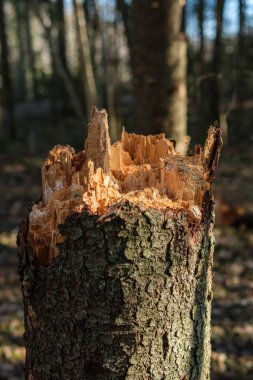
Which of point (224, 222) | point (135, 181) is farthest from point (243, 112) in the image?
point (135, 181)

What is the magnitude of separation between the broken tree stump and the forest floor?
0.89 metres

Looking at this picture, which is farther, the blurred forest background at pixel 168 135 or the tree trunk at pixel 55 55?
the tree trunk at pixel 55 55

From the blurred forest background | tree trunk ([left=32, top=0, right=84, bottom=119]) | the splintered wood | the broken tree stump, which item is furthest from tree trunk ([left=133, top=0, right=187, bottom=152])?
the broken tree stump

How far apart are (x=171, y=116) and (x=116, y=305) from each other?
3142 mm

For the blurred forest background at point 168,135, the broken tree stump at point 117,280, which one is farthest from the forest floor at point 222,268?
the broken tree stump at point 117,280

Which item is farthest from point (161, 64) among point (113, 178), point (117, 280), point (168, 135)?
point (117, 280)

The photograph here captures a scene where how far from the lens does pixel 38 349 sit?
5.40 ft

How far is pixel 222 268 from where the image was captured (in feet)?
23.4

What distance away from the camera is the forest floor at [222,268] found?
192 inches

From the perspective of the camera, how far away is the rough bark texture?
4.83 feet

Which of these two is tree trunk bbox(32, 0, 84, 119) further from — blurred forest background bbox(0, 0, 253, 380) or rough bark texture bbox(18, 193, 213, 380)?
rough bark texture bbox(18, 193, 213, 380)

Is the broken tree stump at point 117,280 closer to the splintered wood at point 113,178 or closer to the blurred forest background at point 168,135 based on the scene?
the splintered wood at point 113,178

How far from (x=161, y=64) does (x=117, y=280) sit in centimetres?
329

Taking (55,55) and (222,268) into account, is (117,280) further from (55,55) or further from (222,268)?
(222,268)
